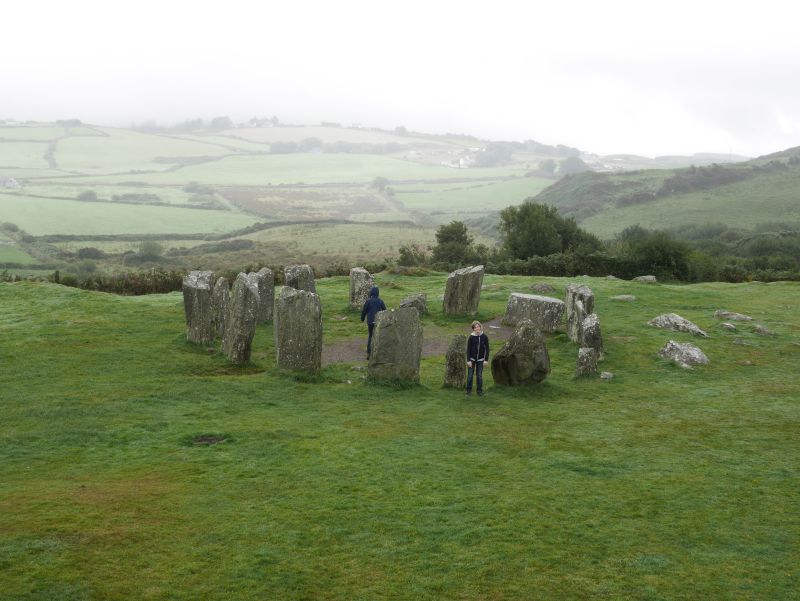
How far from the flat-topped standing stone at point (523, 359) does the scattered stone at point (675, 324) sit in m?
9.50

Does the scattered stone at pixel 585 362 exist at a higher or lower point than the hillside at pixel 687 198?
lower

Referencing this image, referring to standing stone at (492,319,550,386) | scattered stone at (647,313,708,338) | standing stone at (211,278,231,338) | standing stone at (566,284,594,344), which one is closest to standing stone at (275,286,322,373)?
standing stone at (211,278,231,338)

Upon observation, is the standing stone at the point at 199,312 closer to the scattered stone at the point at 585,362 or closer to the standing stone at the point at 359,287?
the standing stone at the point at 359,287

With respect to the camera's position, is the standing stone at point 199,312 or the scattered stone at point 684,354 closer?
the scattered stone at point 684,354

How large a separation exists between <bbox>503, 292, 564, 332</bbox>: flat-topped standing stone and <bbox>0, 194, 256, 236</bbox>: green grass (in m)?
75.8

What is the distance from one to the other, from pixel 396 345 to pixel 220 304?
7484 millimetres

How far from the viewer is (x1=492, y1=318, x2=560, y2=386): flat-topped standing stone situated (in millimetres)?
20469

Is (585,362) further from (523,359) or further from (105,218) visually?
(105,218)

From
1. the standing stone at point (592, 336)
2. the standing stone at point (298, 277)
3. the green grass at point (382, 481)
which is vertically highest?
the standing stone at point (298, 277)

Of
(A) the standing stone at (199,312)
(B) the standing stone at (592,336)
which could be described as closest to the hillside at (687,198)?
(B) the standing stone at (592,336)

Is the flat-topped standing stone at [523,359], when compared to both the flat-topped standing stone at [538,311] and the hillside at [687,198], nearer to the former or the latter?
the flat-topped standing stone at [538,311]

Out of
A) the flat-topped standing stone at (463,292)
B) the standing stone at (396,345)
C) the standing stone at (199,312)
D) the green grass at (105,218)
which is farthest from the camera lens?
the green grass at (105,218)

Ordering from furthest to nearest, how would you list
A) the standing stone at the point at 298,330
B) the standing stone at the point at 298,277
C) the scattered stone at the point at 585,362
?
1. the standing stone at the point at 298,277
2. the scattered stone at the point at 585,362
3. the standing stone at the point at 298,330

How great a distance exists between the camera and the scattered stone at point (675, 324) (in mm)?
27513
